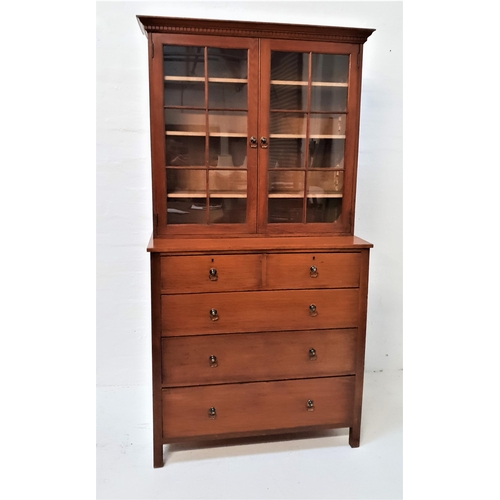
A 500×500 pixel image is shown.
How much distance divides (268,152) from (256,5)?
0.92 metres

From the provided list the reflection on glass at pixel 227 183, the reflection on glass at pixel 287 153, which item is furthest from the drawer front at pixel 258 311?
the reflection on glass at pixel 287 153

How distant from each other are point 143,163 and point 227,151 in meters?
0.60

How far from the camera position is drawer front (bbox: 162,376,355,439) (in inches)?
76.5

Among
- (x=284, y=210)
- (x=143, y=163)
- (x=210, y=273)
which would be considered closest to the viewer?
(x=210, y=273)

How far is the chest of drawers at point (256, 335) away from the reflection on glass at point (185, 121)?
517 millimetres

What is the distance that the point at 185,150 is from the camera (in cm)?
195

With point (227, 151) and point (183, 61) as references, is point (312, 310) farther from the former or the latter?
point (183, 61)

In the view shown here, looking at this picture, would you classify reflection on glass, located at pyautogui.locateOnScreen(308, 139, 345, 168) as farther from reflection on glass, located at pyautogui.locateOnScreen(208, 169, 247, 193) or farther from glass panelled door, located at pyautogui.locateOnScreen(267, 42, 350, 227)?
reflection on glass, located at pyautogui.locateOnScreen(208, 169, 247, 193)

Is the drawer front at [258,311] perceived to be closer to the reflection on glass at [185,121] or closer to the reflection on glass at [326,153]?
the reflection on glass at [326,153]

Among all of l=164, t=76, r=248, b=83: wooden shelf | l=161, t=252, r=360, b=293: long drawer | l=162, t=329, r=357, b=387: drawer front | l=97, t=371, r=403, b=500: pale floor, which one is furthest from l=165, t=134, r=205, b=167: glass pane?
l=97, t=371, r=403, b=500: pale floor

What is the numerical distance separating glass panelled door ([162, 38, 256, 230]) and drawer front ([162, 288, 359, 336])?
0.38 meters

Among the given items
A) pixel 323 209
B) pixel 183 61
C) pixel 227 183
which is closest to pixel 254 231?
pixel 227 183

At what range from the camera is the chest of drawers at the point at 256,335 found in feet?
6.12

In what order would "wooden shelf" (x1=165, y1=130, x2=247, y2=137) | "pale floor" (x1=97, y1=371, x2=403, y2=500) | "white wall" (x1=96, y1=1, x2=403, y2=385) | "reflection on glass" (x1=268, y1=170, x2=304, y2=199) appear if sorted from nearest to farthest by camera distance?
"pale floor" (x1=97, y1=371, x2=403, y2=500) < "wooden shelf" (x1=165, y1=130, x2=247, y2=137) < "reflection on glass" (x1=268, y1=170, x2=304, y2=199) < "white wall" (x1=96, y1=1, x2=403, y2=385)
